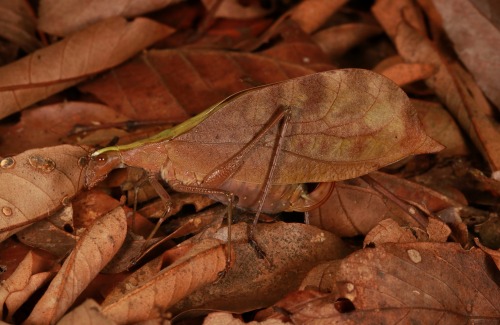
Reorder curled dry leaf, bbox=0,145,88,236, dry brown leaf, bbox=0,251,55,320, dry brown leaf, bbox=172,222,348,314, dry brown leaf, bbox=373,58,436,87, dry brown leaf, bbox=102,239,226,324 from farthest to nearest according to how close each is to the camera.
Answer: dry brown leaf, bbox=373,58,436,87
curled dry leaf, bbox=0,145,88,236
dry brown leaf, bbox=172,222,348,314
dry brown leaf, bbox=0,251,55,320
dry brown leaf, bbox=102,239,226,324

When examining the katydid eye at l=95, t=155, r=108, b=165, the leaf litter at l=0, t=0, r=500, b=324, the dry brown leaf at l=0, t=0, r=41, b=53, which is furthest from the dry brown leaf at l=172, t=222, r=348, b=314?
the dry brown leaf at l=0, t=0, r=41, b=53

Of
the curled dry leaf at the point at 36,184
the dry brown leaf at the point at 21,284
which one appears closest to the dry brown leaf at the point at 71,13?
the curled dry leaf at the point at 36,184

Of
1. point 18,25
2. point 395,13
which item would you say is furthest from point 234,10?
point 18,25

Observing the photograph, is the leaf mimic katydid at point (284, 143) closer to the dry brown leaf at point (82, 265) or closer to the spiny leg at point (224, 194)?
the spiny leg at point (224, 194)

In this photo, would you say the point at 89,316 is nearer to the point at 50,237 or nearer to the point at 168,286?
the point at 168,286

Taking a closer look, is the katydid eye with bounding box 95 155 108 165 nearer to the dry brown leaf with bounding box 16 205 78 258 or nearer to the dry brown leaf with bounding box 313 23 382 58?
the dry brown leaf with bounding box 16 205 78 258

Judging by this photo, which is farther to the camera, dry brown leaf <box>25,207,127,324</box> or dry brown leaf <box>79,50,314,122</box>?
dry brown leaf <box>79,50,314,122</box>
